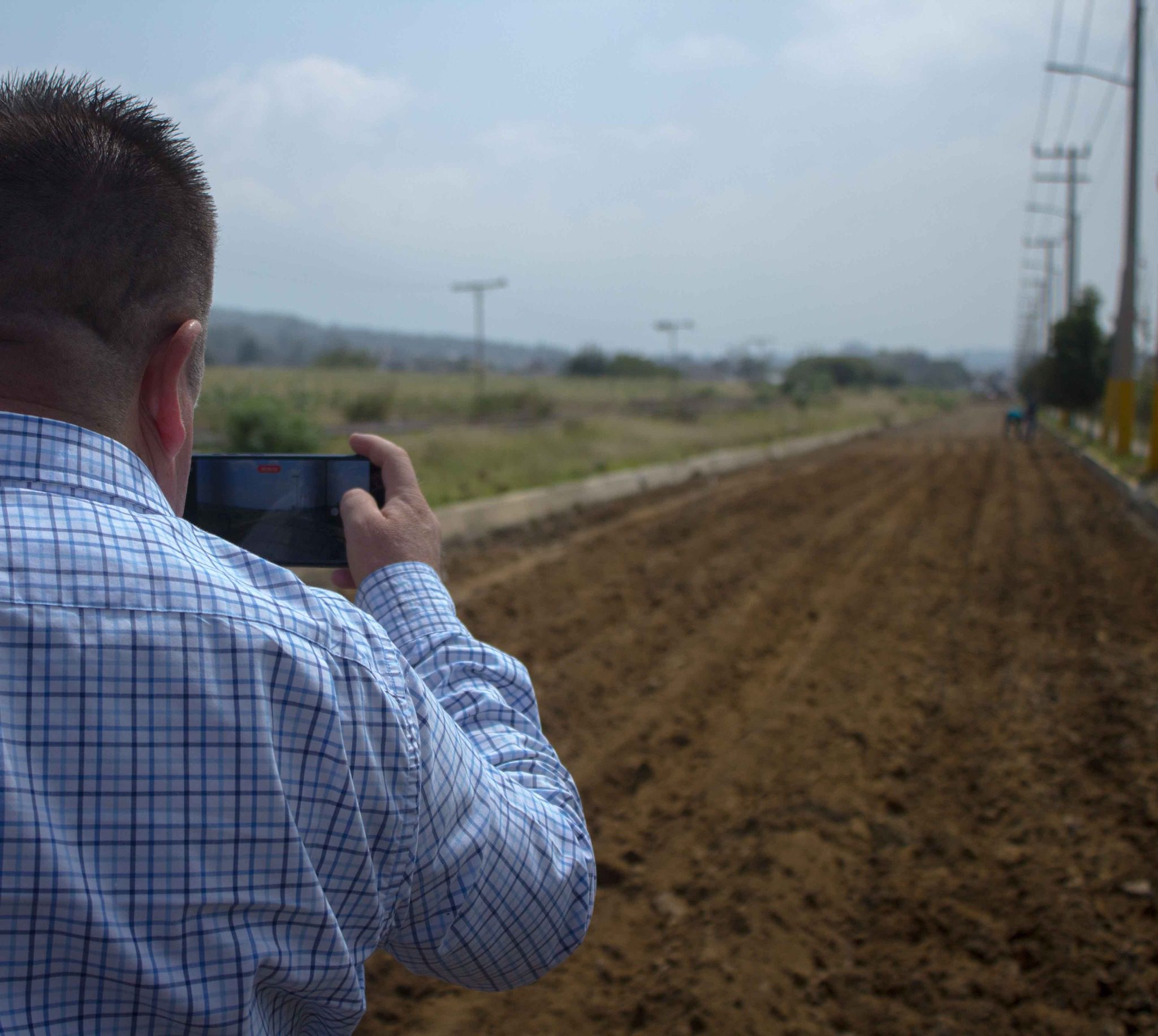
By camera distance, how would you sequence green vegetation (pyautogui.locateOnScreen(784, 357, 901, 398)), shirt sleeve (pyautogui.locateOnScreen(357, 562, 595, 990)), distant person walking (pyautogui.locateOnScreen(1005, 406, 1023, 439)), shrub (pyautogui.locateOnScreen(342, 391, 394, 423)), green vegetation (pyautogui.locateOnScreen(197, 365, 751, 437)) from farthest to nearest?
1. green vegetation (pyautogui.locateOnScreen(784, 357, 901, 398))
2. shrub (pyautogui.locateOnScreen(342, 391, 394, 423))
3. distant person walking (pyautogui.locateOnScreen(1005, 406, 1023, 439))
4. green vegetation (pyautogui.locateOnScreen(197, 365, 751, 437))
5. shirt sleeve (pyautogui.locateOnScreen(357, 562, 595, 990))

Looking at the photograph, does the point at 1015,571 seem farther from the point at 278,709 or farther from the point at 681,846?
the point at 278,709

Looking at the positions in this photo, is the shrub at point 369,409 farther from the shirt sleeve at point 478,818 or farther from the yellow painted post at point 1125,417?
the shirt sleeve at point 478,818

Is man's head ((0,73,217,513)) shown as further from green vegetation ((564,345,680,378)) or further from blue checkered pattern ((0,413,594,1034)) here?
green vegetation ((564,345,680,378))

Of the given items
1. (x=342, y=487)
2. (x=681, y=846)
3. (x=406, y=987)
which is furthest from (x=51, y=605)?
(x=681, y=846)

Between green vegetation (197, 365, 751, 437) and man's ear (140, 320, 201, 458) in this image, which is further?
green vegetation (197, 365, 751, 437)

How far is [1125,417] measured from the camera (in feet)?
75.6

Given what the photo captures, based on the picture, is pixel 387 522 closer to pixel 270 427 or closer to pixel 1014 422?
pixel 270 427

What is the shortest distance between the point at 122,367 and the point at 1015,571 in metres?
10.7

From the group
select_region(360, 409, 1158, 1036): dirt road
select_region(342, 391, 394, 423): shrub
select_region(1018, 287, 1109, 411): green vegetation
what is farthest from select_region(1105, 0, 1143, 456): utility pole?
select_region(342, 391, 394, 423): shrub

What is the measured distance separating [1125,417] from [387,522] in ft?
82.9

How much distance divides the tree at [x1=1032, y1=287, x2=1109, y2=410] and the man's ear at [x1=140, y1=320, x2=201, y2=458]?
41488mm

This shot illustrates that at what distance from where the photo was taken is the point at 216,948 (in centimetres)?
98

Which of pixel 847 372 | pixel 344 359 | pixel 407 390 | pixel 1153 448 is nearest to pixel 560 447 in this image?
pixel 1153 448

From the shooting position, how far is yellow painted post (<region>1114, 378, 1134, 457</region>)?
23062 millimetres
